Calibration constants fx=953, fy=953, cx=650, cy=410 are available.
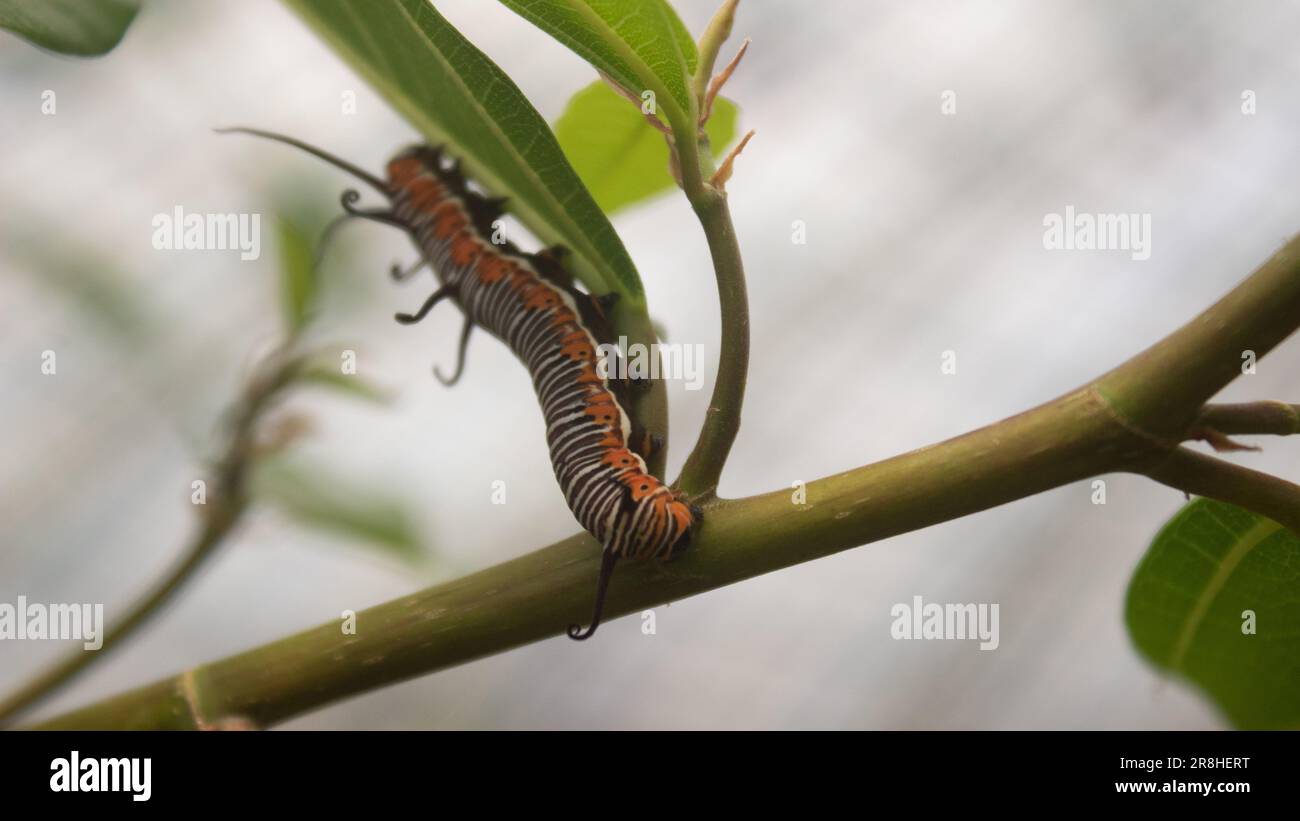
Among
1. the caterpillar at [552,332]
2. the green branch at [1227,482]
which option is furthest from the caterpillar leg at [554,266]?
the green branch at [1227,482]

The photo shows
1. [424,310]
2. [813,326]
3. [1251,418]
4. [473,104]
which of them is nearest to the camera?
[1251,418]

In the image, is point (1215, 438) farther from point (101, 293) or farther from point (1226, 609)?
point (101, 293)

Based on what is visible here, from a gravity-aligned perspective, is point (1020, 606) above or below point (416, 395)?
below

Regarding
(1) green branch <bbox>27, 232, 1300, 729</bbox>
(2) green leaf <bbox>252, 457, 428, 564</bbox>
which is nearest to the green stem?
(1) green branch <bbox>27, 232, 1300, 729</bbox>

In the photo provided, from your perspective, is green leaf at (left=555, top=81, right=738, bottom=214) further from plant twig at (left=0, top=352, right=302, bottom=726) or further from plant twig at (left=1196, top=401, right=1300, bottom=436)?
plant twig at (left=1196, top=401, right=1300, bottom=436)

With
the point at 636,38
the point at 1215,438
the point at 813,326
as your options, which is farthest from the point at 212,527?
the point at 813,326
